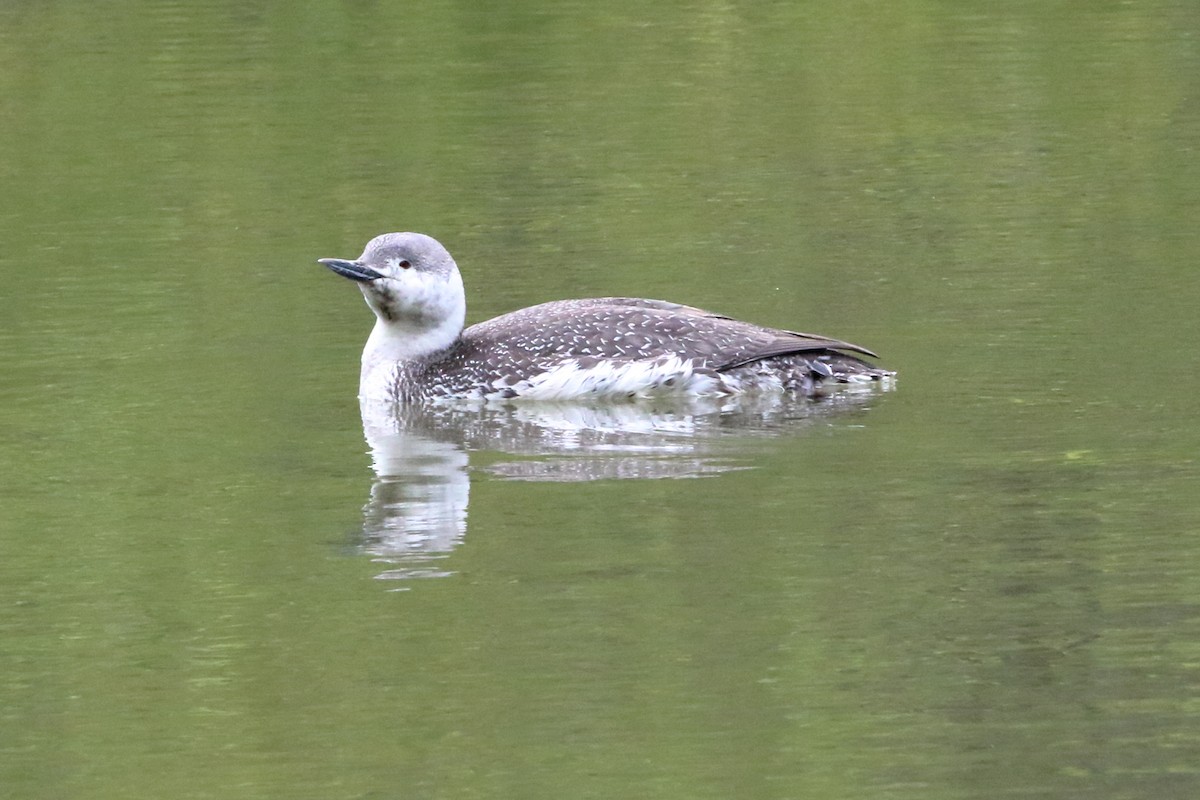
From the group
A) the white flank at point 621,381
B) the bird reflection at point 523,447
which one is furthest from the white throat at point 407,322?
the white flank at point 621,381

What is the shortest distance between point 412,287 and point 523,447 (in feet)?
4.55

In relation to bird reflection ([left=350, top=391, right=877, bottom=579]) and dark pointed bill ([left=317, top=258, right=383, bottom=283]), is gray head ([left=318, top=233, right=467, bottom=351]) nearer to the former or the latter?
dark pointed bill ([left=317, top=258, right=383, bottom=283])

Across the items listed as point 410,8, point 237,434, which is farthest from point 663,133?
point 237,434

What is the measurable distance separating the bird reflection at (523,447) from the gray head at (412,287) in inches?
16.9

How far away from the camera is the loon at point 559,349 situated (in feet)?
37.2

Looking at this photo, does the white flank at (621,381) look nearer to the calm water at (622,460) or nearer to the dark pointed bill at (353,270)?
the calm water at (622,460)

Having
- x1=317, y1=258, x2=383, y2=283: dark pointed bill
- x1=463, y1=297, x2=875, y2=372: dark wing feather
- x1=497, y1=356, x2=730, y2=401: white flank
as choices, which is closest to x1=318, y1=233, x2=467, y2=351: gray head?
x1=317, y1=258, x2=383, y2=283: dark pointed bill

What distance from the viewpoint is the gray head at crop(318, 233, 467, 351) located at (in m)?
11.6

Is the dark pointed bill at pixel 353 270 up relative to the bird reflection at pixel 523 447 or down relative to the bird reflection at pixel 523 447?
up

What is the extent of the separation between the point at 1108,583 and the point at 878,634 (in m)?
0.94

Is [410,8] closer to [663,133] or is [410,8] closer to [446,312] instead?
[663,133]

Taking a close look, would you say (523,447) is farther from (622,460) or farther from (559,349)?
(559,349)

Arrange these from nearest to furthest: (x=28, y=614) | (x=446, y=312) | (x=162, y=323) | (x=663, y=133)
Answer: (x=28, y=614)
(x=446, y=312)
(x=162, y=323)
(x=663, y=133)

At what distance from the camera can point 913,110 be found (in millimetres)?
18734
